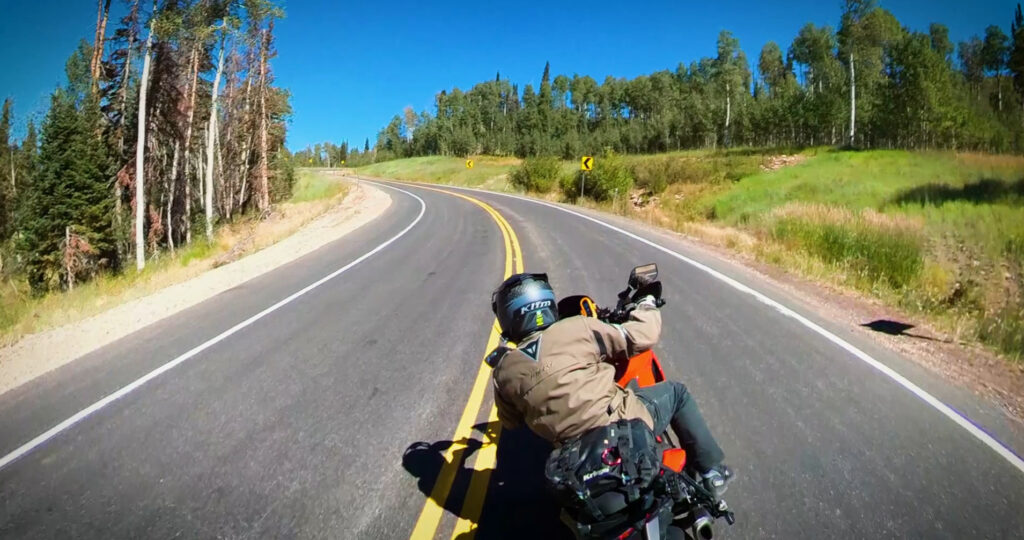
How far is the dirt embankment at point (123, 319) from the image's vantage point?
5898 mm

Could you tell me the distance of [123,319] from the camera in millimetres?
7730

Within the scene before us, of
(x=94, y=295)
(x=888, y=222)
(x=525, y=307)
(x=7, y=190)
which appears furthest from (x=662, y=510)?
(x=7, y=190)

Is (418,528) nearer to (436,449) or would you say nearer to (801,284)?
(436,449)

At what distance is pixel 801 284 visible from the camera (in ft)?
28.2

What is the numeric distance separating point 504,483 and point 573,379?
137 centimetres

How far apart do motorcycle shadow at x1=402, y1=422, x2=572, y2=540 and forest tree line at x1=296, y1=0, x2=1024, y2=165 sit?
37735mm

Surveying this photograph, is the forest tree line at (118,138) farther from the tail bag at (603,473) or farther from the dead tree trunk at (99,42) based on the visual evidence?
the tail bag at (603,473)

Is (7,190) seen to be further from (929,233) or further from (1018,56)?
(1018,56)

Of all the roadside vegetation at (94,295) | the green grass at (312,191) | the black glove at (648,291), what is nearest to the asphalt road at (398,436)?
the black glove at (648,291)

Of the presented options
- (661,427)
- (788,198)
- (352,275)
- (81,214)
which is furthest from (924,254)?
(81,214)

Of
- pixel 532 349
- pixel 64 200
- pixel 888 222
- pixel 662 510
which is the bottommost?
pixel 662 510

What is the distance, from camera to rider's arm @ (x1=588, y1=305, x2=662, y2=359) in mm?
2355

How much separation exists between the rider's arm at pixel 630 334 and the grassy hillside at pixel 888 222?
545cm

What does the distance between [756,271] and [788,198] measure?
736 inches
